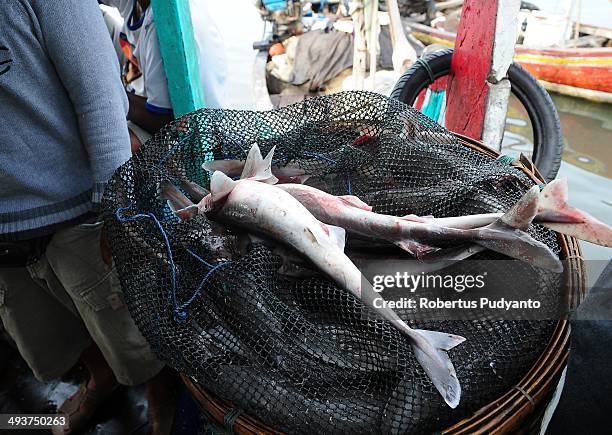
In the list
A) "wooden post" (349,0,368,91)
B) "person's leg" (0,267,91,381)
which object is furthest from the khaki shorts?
"wooden post" (349,0,368,91)

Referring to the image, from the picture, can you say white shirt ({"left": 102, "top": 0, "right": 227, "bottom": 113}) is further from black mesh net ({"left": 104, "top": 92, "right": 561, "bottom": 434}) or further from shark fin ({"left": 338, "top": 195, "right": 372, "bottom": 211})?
shark fin ({"left": 338, "top": 195, "right": 372, "bottom": 211})

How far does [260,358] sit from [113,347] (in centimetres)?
129

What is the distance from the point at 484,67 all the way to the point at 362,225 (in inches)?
79.6

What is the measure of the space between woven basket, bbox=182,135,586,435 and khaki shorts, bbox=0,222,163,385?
3.22 feet

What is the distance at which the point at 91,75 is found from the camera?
1934mm

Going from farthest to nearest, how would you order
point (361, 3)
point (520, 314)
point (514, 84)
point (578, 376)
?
point (361, 3) < point (514, 84) < point (520, 314) < point (578, 376)

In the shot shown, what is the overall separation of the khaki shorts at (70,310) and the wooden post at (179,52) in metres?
1.02

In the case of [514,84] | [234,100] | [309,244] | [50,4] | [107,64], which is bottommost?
[234,100]

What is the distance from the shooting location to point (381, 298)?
1690 millimetres

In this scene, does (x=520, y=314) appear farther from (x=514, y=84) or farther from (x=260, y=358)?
(x=514, y=84)

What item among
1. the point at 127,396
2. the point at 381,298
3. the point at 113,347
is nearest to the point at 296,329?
the point at 381,298

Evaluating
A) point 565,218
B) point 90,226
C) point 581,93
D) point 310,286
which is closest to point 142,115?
point 90,226

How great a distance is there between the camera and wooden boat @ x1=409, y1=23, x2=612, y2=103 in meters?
8.40

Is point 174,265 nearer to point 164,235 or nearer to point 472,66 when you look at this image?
point 164,235
